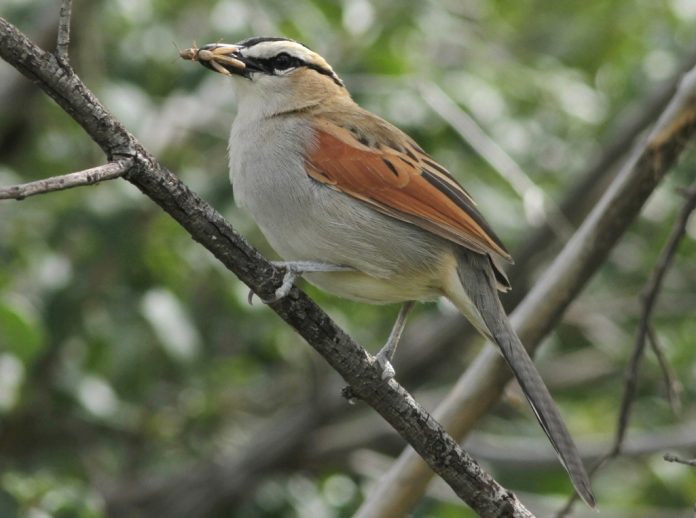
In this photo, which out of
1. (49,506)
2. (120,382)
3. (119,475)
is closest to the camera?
(49,506)

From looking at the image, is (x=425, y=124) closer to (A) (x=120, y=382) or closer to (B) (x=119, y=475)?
(A) (x=120, y=382)

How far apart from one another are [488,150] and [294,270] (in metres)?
2.15

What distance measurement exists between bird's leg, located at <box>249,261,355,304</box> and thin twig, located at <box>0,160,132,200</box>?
641 millimetres

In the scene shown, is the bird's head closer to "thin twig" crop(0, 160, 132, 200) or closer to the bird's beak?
the bird's beak

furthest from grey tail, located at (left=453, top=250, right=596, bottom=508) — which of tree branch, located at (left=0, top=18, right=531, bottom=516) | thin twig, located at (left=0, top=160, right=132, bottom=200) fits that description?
thin twig, located at (left=0, top=160, right=132, bottom=200)

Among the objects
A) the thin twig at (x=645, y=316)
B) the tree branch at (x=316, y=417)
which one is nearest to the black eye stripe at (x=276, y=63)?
Answer: the thin twig at (x=645, y=316)

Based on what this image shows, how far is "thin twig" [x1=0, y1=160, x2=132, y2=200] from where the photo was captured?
9.23 feet

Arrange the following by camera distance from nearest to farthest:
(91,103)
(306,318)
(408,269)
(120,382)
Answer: (91,103) → (306,318) → (408,269) → (120,382)

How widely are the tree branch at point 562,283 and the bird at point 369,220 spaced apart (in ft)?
0.71

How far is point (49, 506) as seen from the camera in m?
4.77

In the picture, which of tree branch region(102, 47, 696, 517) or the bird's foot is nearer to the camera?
the bird's foot

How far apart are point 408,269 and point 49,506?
181 cm

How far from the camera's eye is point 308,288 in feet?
20.8

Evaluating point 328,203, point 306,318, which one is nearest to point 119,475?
point 328,203
